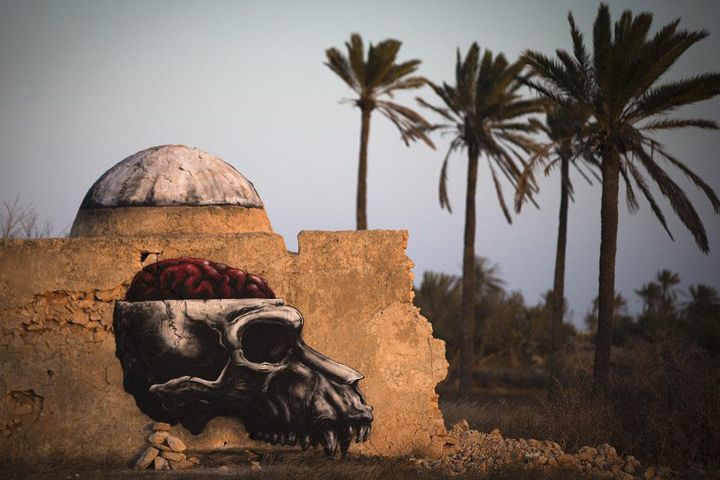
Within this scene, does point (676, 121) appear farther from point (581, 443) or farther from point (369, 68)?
point (369, 68)

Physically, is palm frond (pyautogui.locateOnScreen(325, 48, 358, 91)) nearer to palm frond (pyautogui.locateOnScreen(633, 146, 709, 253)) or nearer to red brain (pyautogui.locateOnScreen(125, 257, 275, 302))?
palm frond (pyautogui.locateOnScreen(633, 146, 709, 253))

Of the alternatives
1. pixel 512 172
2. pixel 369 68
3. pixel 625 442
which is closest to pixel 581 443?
pixel 625 442

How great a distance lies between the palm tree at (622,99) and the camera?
15.5 meters

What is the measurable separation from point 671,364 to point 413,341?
4943 mm

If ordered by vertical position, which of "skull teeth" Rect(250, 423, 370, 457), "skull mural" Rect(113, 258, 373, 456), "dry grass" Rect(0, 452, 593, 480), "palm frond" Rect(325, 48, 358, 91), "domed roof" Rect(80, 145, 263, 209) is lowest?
"dry grass" Rect(0, 452, 593, 480)

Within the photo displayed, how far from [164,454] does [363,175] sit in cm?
1351

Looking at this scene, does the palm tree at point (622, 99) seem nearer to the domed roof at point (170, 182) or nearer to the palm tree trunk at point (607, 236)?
the palm tree trunk at point (607, 236)

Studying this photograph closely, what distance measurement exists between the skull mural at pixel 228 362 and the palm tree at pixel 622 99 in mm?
6726

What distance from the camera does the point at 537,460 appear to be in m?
11.0

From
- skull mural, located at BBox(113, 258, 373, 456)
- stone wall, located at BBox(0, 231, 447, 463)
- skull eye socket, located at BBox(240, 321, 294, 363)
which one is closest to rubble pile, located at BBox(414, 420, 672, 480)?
stone wall, located at BBox(0, 231, 447, 463)

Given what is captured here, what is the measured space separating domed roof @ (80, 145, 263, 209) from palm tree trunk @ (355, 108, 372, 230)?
9.79 m

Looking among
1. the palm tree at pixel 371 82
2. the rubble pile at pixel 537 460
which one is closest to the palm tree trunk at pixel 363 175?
the palm tree at pixel 371 82

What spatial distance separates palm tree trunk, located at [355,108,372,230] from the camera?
73.9 ft

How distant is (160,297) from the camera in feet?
35.1
